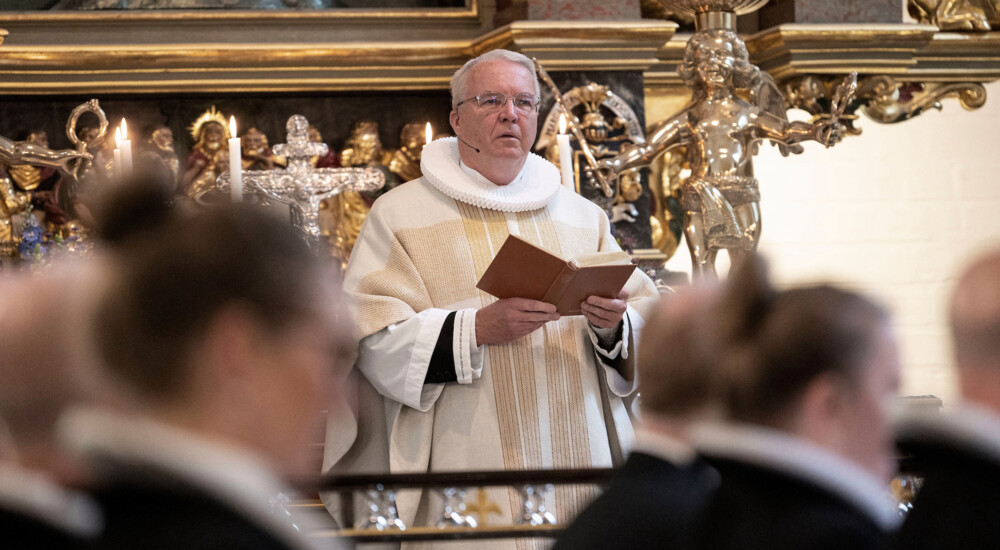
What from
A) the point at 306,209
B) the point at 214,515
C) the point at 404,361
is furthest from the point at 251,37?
the point at 214,515

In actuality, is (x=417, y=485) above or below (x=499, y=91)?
below

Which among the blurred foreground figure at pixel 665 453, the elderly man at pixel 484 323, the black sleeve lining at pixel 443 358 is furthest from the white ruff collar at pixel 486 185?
the blurred foreground figure at pixel 665 453

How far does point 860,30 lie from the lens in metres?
5.22

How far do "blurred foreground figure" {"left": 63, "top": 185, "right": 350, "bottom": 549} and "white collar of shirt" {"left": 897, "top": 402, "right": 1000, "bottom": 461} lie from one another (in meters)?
0.65

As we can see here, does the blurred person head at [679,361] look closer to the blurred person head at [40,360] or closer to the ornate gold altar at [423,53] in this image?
the blurred person head at [40,360]

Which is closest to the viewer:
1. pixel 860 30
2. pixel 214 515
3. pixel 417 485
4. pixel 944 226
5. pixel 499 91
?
pixel 214 515

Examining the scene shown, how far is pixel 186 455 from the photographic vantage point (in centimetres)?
115

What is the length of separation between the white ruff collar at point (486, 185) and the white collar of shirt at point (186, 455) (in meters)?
2.18

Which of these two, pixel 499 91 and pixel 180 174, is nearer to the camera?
pixel 499 91

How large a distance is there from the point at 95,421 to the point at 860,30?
4.59 m

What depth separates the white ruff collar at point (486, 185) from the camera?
3330mm

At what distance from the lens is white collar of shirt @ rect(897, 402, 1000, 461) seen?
1.33 m

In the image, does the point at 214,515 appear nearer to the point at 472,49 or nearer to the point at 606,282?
the point at 606,282

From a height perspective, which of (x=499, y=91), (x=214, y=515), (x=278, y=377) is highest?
(x=499, y=91)
